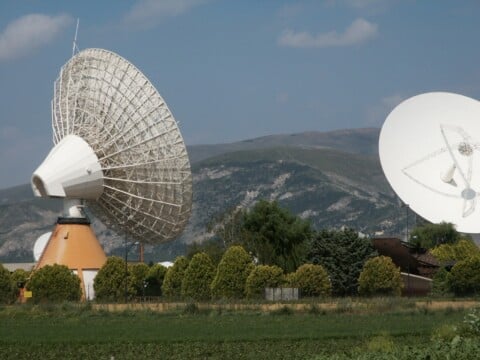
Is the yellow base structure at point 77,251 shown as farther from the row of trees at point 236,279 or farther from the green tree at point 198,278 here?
the green tree at point 198,278

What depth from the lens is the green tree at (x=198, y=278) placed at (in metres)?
77.0

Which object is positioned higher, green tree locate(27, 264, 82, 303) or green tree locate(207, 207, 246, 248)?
green tree locate(207, 207, 246, 248)

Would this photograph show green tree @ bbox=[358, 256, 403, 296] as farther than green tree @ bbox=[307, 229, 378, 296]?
No

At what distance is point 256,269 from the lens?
75750mm

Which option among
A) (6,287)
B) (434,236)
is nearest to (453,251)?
(434,236)

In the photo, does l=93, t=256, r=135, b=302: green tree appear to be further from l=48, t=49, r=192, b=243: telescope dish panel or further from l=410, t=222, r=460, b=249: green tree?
l=410, t=222, r=460, b=249: green tree

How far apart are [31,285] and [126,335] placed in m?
32.7

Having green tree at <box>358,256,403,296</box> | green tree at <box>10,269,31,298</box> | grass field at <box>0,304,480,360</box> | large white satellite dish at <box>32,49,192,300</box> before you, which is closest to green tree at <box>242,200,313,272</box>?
green tree at <box>358,256,403,296</box>

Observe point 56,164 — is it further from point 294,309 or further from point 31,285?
point 294,309

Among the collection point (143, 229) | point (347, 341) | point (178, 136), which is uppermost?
point (178, 136)

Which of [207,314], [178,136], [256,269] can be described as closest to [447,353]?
[207,314]


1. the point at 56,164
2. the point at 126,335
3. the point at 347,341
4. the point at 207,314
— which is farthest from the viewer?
the point at 56,164

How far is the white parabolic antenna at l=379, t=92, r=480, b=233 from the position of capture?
76438 millimetres

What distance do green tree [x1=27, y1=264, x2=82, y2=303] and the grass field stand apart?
35.2ft
